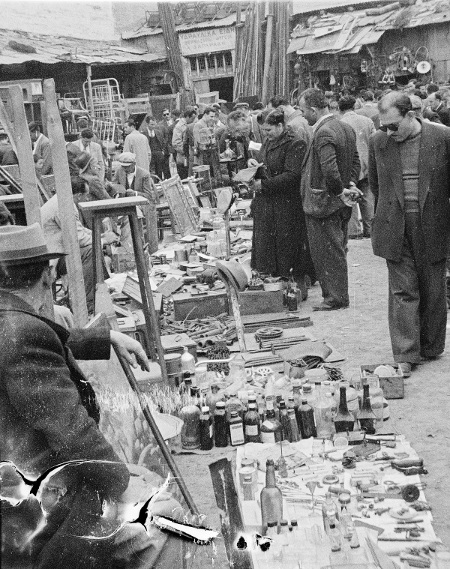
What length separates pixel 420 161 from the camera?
20.7ft

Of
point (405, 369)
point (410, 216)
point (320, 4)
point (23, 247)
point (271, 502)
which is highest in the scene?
point (320, 4)

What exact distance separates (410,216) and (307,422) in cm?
179

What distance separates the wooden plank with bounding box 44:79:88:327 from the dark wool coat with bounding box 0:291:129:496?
3.54 metres

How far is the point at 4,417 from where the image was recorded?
2.46 m

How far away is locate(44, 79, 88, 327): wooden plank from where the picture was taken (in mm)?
6039

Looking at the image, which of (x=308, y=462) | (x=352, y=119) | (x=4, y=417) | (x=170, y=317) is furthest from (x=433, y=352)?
(x=352, y=119)

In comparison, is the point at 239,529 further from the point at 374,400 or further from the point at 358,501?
the point at 374,400

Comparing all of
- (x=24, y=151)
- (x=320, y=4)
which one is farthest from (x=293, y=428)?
(x=320, y=4)

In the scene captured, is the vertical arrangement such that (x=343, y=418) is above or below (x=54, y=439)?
below

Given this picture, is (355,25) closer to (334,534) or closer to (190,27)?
(190,27)

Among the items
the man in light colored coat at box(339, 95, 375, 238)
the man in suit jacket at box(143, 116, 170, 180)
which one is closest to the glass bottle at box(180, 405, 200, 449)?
the man in light colored coat at box(339, 95, 375, 238)

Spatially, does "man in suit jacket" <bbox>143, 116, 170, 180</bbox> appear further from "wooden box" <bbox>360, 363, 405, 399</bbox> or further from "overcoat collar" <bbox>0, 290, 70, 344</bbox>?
"overcoat collar" <bbox>0, 290, 70, 344</bbox>

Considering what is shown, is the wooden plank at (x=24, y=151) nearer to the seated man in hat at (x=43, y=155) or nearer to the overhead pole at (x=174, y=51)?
the seated man in hat at (x=43, y=155)

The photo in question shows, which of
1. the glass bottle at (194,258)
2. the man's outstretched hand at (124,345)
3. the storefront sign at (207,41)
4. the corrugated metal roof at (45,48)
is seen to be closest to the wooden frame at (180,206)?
the glass bottle at (194,258)
